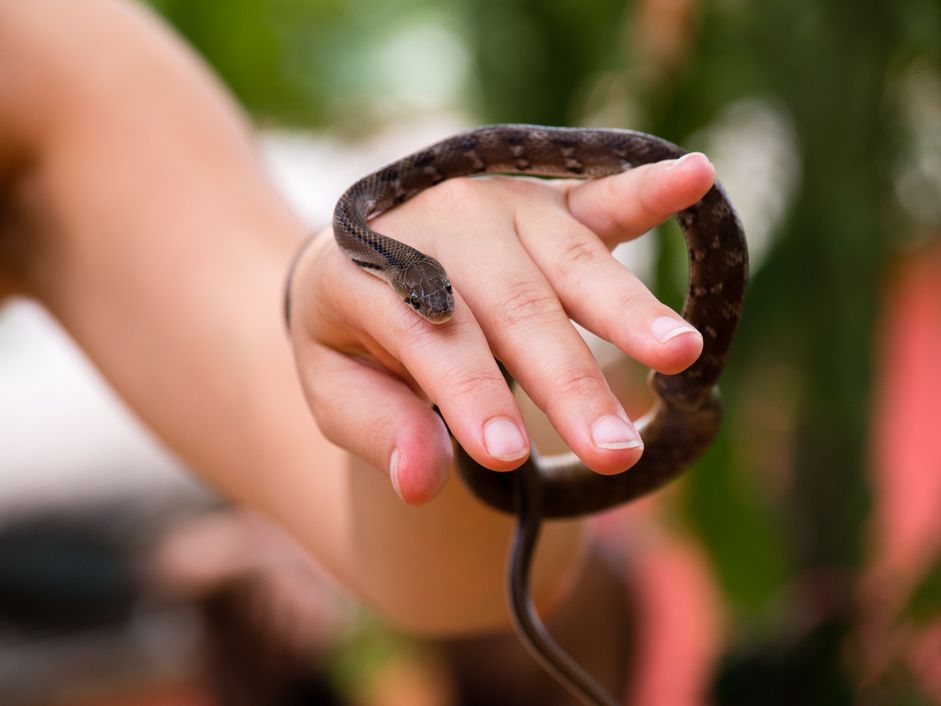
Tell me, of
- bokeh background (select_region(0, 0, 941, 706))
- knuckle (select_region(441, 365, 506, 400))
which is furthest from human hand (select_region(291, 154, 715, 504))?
bokeh background (select_region(0, 0, 941, 706))

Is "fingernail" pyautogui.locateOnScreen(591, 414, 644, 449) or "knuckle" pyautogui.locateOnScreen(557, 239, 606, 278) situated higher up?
"knuckle" pyautogui.locateOnScreen(557, 239, 606, 278)

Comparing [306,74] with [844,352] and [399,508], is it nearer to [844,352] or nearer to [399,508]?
[844,352]

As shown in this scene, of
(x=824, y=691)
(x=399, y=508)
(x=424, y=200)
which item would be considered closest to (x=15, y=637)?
(x=824, y=691)

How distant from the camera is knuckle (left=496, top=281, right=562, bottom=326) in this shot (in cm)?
68

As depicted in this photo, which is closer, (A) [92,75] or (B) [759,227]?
(A) [92,75]

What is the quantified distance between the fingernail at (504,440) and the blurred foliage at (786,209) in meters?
1.44

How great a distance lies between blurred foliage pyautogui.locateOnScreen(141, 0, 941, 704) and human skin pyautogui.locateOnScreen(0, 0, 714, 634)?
0.89m

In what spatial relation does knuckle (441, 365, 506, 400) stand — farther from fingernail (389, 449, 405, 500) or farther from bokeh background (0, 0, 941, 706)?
bokeh background (0, 0, 941, 706)

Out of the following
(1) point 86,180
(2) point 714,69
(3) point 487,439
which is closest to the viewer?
(3) point 487,439

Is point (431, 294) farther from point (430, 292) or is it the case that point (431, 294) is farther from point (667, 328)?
point (667, 328)

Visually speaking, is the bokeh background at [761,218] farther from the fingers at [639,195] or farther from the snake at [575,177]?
the fingers at [639,195]

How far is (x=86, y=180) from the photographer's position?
4.32ft

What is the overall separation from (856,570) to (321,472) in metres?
1.48

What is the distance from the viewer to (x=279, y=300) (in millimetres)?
1157
